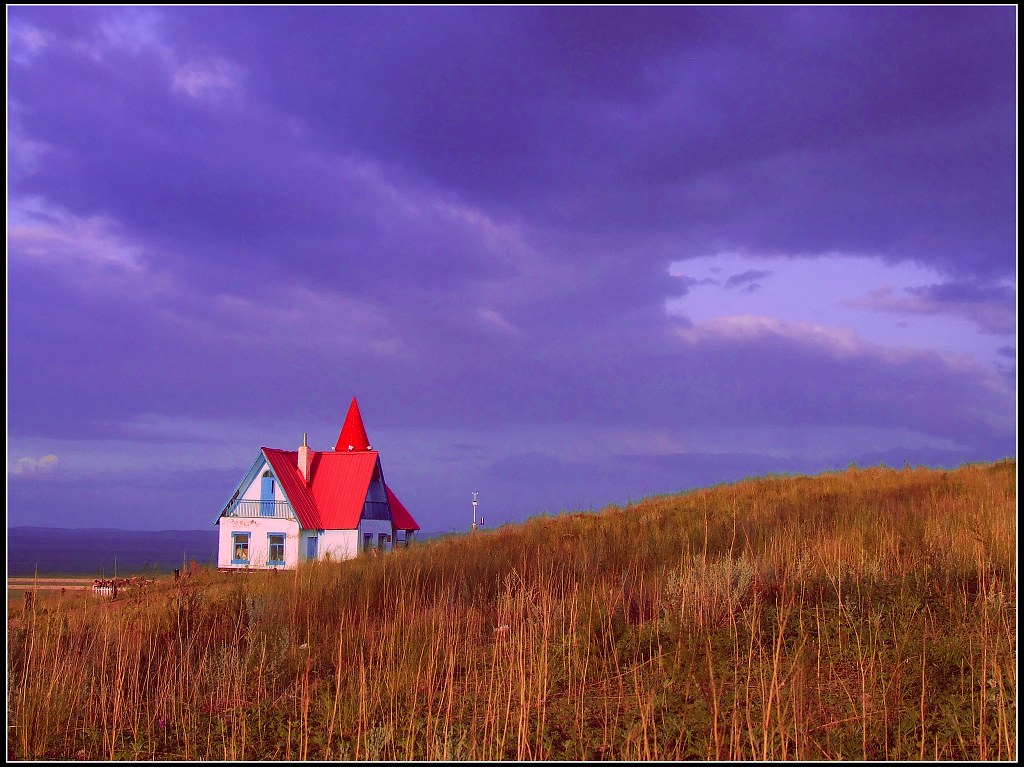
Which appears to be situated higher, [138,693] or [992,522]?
[992,522]

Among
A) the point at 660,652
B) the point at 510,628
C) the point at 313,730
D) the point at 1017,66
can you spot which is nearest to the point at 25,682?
the point at 313,730

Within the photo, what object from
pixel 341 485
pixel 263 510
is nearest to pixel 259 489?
pixel 263 510

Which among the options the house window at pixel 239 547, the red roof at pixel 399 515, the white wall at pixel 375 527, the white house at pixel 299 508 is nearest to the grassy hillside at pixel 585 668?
the white house at pixel 299 508

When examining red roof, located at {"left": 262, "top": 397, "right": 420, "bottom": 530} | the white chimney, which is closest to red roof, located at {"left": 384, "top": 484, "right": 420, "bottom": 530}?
red roof, located at {"left": 262, "top": 397, "right": 420, "bottom": 530}

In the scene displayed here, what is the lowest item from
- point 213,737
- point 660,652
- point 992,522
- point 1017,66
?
point 213,737

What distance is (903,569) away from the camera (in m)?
8.39

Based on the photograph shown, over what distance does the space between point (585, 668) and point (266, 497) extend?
32336 mm

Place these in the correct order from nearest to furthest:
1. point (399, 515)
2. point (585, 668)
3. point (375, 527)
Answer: point (585, 668) → point (375, 527) → point (399, 515)

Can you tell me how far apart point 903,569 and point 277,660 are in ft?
20.1

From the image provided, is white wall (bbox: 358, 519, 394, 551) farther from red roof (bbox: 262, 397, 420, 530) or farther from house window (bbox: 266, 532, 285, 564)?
house window (bbox: 266, 532, 285, 564)

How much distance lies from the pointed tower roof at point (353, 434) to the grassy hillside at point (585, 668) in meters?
30.3

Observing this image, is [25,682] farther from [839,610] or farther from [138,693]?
[839,610]

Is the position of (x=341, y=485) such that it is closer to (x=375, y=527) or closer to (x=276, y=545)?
(x=375, y=527)

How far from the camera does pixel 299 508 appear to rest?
35656mm
